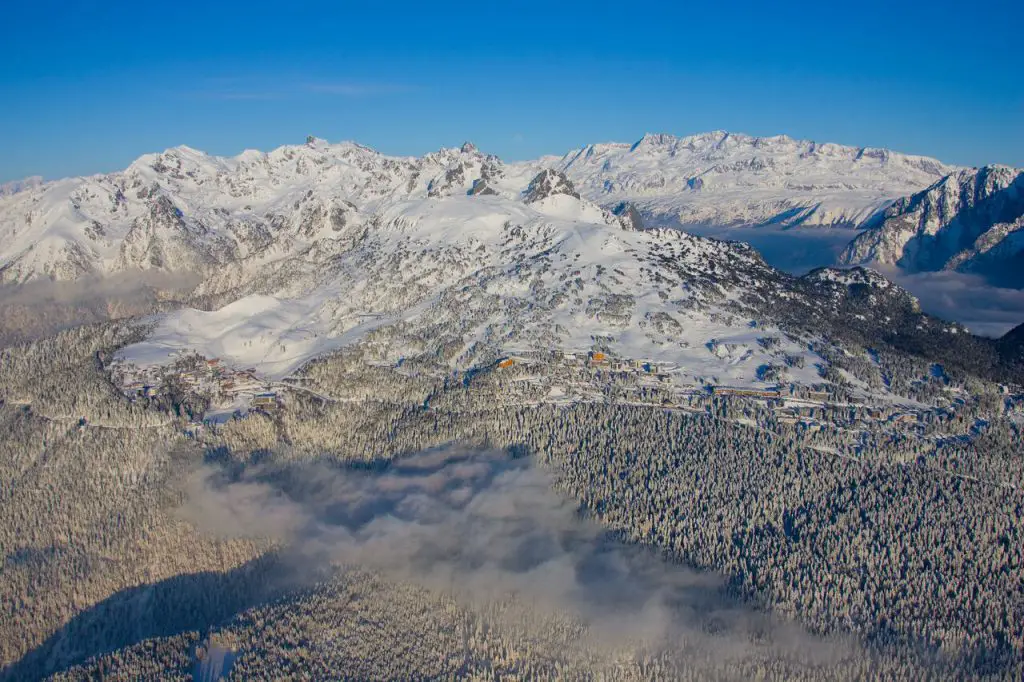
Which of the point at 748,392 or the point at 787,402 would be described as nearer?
the point at 787,402

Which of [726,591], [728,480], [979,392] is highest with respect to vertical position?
[979,392]

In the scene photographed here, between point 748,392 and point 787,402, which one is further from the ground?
point 748,392

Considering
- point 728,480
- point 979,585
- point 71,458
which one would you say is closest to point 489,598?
point 728,480

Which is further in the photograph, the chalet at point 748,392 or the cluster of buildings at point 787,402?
the chalet at point 748,392

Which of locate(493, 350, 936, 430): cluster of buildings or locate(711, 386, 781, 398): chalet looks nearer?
locate(493, 350, 936, 430): cluster of buildings

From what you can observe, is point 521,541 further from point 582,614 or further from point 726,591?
point 726,591

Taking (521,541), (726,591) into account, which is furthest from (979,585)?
(521,541)

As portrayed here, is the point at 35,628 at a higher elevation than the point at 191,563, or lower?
lower

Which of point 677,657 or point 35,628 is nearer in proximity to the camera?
point 677,657

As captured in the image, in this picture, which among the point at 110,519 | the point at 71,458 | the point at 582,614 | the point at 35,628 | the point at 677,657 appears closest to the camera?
the point at 677,657

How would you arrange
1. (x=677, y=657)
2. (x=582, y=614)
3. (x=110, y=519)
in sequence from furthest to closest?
(x=110, y=519) → (x=582, y=614) → (x=677, y=657)
